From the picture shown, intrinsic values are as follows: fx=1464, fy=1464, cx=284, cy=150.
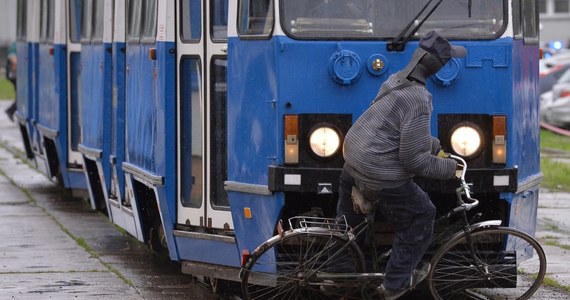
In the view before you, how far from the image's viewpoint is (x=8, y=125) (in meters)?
34.5

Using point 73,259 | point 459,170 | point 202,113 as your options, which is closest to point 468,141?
point 459,170

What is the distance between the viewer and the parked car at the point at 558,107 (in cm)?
3077

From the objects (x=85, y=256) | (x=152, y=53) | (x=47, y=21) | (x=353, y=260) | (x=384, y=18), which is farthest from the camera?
(x=47, y=21)

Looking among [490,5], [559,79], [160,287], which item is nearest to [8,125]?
[559,79]

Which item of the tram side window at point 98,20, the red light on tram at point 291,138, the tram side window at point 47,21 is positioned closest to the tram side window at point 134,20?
the tram side window at point 98,20

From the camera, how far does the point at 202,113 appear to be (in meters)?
9.55

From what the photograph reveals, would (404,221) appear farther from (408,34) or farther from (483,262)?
(408,34)

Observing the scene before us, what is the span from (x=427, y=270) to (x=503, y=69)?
1320mm

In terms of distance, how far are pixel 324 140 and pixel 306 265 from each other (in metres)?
0.76

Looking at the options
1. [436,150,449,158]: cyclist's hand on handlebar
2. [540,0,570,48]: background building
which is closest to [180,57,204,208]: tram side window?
[436,150,449,158]: cyclist's hand on handlebar

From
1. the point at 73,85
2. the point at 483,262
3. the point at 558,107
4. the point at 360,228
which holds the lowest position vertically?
the point at 558,107

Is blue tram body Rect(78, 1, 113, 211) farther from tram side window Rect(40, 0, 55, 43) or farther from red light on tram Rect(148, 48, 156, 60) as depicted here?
red light on tram Rect(148, 48, 156, 60)

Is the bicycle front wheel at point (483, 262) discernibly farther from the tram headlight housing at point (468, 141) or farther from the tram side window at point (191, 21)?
the tram side window at point (191, 21)

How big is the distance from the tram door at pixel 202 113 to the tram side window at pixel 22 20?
1032 centimetres
